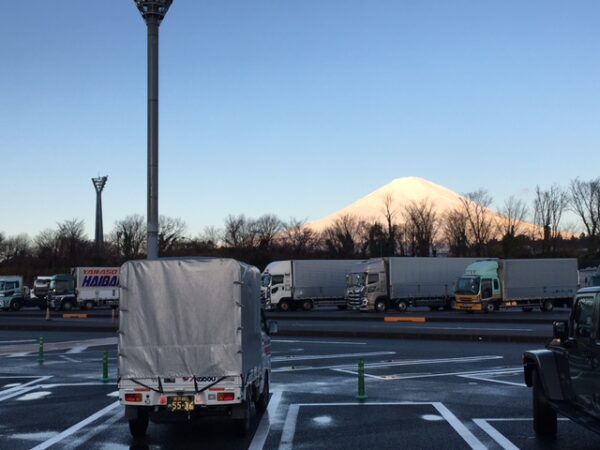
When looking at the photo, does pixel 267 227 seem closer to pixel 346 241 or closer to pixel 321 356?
pixel 346 241

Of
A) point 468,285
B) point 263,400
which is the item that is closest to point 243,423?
point 263,400

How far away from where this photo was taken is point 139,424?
36.5 ft

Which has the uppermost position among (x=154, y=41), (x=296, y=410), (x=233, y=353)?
(x=154, y=41)

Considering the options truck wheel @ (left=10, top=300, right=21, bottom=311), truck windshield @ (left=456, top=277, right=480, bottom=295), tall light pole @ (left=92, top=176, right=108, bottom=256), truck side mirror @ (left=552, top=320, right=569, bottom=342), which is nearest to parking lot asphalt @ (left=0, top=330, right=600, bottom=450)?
truck side mirror @ (left=552, top=320, right=569, bottom=342)

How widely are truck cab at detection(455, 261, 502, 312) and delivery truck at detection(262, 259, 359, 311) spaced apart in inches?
348

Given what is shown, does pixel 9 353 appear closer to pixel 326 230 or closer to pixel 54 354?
pixel 54 354

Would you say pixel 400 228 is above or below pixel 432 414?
above

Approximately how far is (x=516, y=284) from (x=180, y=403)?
44482 millimetres

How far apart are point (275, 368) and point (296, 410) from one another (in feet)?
22.8

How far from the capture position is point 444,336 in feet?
92.7

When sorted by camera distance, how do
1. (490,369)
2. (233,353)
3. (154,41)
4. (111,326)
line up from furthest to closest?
(111,326), (154,41), (490,369), (233,353)

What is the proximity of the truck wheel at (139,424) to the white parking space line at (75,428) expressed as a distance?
95 centimetres

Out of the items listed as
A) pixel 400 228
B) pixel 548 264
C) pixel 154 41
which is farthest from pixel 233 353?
pixel 400 228

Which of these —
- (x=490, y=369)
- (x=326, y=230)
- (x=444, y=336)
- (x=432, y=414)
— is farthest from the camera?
(x=326, y=230)
